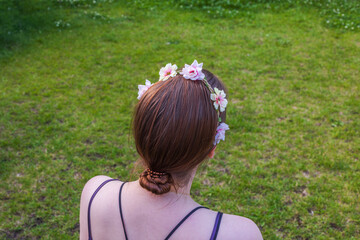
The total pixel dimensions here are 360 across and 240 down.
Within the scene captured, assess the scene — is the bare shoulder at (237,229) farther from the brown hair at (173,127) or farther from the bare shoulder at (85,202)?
the bare shoulder at (85,202)

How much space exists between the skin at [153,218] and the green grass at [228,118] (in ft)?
6.11

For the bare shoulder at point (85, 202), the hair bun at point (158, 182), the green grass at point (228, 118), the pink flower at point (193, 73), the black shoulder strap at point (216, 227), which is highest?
the pink flower at point (193, 73)

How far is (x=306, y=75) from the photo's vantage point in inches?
218

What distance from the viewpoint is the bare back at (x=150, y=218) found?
1.32 m

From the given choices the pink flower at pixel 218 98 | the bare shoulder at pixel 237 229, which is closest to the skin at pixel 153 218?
the bare shoulder at pixel 237 229

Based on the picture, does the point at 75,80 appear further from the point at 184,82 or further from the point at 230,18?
the point at 184,82

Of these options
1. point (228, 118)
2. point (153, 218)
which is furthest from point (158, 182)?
point (228, 118)

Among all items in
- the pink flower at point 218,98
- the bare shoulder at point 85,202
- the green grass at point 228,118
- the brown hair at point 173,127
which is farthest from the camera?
the green grass at point 228,118

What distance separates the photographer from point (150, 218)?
4.56 feet

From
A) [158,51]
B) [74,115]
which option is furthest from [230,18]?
[74,115]

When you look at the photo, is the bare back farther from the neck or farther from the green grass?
the green grass

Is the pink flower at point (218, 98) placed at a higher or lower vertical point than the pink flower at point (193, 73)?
lower

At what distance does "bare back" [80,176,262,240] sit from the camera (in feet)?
4.33

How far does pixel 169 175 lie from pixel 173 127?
0.85 feet
